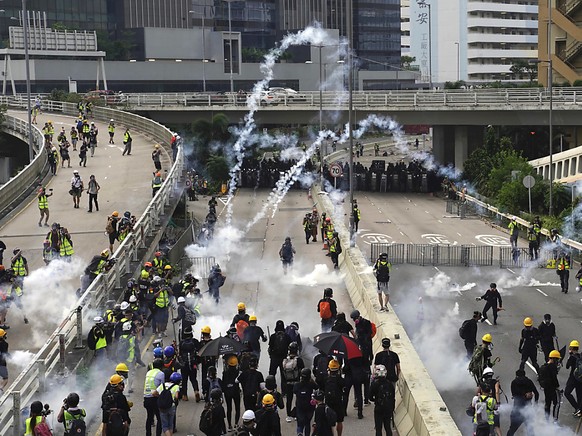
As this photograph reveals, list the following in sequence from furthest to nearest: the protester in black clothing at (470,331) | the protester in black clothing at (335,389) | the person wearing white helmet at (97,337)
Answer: the protester in black clothing at (470,331)
the person wearing white helmet at (97,337)
the protester in black clothing at (335,389)

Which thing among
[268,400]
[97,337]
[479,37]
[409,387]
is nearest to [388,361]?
[409,387]

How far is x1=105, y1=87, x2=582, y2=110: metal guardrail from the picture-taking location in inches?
2255

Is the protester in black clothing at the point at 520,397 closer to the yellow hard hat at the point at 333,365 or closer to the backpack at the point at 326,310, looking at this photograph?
the yellow hard hat at the point at 333,365

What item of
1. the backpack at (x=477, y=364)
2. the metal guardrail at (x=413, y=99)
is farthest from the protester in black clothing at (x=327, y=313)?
the metal guardrail at (x=413, y=99)

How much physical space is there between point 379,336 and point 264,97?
45488 mm

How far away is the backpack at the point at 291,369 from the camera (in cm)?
1504

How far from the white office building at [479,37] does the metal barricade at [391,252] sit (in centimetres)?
11995

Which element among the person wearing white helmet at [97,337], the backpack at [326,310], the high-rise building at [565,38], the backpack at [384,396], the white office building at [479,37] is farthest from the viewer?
the white office building at [479,37]

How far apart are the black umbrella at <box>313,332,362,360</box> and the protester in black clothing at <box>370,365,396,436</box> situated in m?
0.90

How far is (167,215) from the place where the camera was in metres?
30.5

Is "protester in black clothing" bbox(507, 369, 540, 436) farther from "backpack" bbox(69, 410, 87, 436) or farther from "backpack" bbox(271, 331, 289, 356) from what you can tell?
"backpack" bbox(69, 410, 87, 436)

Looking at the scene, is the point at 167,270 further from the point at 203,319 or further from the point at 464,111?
the point at 464,111

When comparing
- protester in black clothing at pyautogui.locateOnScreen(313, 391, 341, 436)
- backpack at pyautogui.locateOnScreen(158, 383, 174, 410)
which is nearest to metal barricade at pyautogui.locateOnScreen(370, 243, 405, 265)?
backpack at pyautogui.locateOnScreen(158, 383, 174, 410)

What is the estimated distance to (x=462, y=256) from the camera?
35.3m
